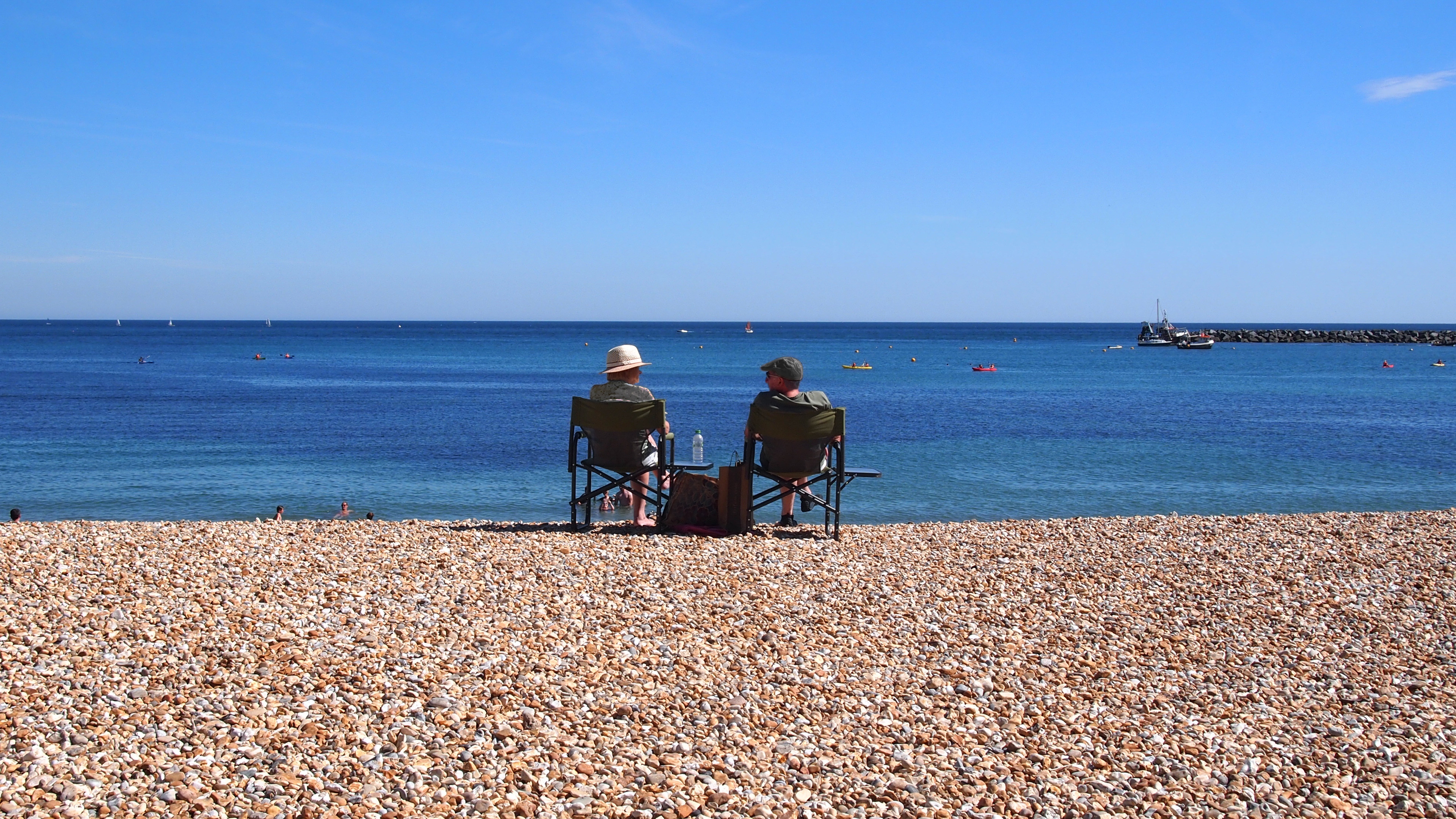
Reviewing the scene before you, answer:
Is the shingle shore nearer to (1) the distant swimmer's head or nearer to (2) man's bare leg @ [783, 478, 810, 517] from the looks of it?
(2) man's bare leg @ [783, 478, 810, 517]

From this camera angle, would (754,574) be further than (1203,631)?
Yes

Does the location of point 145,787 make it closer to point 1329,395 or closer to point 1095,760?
point 1095,760

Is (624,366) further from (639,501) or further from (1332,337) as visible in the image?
(1332,337)

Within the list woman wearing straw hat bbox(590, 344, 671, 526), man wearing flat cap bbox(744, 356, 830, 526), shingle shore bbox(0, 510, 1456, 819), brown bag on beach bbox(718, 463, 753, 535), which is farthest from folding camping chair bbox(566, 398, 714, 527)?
→ shingle shore bbox(0, 510, 1456, 819)

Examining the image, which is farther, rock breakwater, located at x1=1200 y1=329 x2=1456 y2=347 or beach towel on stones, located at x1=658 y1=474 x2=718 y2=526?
rock breakwater, located at x1=1200 y1=329 x2=1456 y2=347

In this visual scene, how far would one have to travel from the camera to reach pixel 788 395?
9484 millimetres

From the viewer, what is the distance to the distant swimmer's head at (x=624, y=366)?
9.84 m

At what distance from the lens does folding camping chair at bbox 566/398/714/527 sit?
9273 millimetres

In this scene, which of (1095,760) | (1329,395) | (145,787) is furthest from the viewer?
(1329,395)

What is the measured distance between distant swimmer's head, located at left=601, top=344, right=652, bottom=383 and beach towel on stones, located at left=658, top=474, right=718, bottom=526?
41.8 inches

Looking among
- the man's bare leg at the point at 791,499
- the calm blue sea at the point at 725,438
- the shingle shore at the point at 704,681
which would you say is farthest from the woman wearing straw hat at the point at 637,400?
the calm blue sea at the point at 725,438

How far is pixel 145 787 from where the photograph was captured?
12.7 ft

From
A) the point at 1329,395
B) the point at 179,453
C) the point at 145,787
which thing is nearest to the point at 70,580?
→ the point at 145,787

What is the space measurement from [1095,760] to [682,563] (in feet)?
12.0
